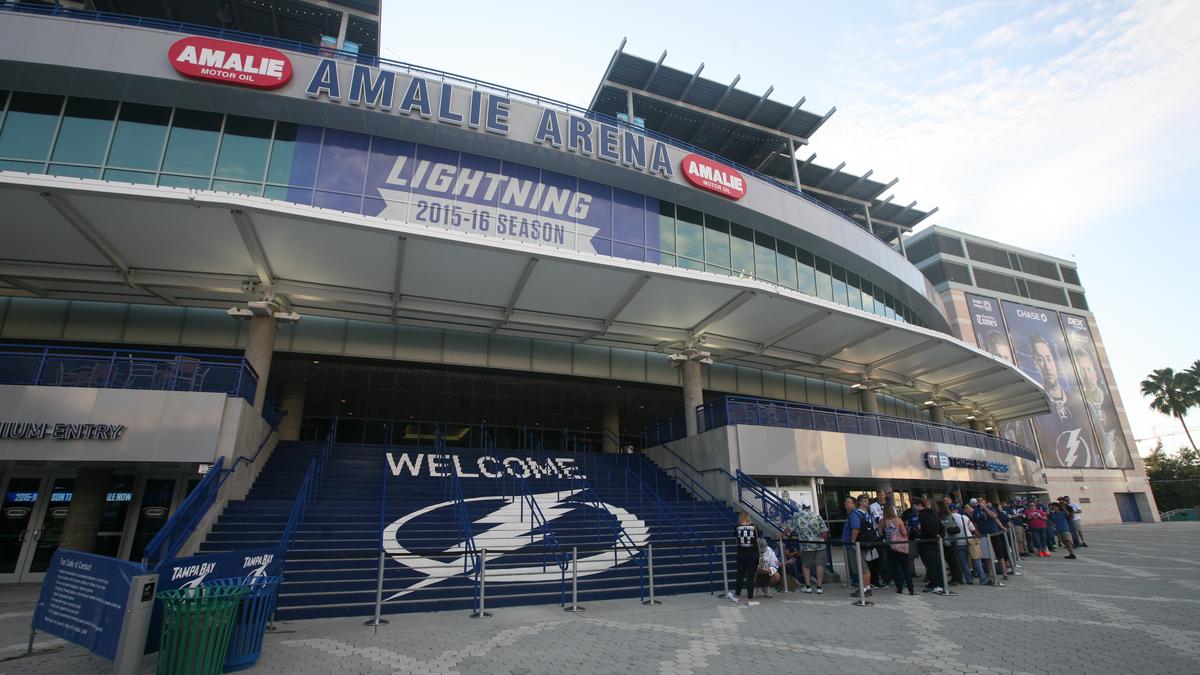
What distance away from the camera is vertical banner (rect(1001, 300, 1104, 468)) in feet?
145

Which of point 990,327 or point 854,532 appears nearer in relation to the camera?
point 854,532

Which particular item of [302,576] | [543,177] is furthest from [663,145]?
Result: [302,576]

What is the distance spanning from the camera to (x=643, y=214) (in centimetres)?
1994

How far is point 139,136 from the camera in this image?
15.5 meters

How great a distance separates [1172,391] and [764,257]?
71624 millimetres

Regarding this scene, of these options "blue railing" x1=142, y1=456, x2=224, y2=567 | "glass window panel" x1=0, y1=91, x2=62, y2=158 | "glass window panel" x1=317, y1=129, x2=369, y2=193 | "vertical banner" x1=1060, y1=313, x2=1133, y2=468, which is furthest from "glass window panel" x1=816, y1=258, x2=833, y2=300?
"vertical banner" x1=1060, y1=313, x2=1133, y2=468

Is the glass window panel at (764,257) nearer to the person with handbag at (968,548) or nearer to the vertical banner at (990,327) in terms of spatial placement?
the person with handbag at (968,548)

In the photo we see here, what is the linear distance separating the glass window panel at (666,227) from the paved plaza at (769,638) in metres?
12.6

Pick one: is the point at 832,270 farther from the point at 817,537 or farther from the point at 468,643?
the point at 468,643

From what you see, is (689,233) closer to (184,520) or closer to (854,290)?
(854,290)

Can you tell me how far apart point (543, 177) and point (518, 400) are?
9249mm

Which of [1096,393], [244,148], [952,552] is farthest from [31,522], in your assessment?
[1096,393]

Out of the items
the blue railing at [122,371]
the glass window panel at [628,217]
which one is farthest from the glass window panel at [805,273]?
the blue railing at [122,371]

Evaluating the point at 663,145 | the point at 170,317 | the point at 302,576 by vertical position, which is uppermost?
the point at 663,145
